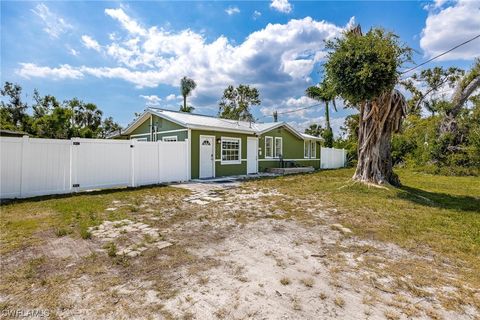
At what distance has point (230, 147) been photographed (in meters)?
13.4

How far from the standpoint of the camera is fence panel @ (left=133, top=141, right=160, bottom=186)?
9.23 meters

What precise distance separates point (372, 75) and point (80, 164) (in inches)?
356

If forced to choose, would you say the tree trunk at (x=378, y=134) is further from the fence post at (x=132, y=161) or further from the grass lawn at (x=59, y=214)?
the fence post at (x=132, y=161)

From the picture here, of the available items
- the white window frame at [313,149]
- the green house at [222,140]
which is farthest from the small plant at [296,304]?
the white window frame at [313,149]

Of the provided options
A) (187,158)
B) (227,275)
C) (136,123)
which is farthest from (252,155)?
(227,275)

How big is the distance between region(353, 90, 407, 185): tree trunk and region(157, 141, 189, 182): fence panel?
22.4 ft

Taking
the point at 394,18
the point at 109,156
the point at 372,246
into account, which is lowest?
the point at 372,246

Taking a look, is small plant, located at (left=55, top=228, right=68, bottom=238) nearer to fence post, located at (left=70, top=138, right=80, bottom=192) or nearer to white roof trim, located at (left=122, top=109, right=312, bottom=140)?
fence post, located at (left=70, top=138, right=80, bottom=192)

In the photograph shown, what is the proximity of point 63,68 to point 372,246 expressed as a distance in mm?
18534

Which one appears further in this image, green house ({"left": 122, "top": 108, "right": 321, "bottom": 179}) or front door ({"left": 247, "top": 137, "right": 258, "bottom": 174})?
front door ({"left": 247, "top": 137, "right": 258, "bottom": 174})

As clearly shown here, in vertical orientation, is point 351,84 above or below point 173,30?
below

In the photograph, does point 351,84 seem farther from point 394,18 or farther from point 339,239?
point 339,239

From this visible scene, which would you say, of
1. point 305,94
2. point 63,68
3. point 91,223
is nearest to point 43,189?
point 91,223

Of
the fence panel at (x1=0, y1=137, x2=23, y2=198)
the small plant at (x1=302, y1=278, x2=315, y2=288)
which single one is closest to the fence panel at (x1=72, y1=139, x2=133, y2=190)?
the fence panel at (x1=0, y1=137, x2=23, y2=198)
